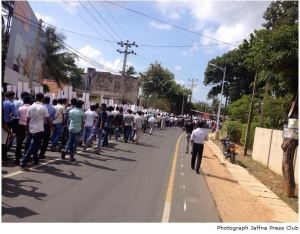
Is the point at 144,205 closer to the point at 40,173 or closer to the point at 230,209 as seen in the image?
the point at 230,209

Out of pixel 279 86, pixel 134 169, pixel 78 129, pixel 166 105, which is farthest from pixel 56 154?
pixel 166 105

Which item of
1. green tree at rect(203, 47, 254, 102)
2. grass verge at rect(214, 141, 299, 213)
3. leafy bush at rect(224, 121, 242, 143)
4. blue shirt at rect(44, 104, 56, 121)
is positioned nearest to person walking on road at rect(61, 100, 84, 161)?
blue shirt at rect(44, 104, 56, 121)

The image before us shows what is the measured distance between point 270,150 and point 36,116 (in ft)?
36.6

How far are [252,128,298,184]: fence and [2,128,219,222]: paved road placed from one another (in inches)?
182

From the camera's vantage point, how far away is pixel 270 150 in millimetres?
18609

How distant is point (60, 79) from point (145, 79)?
36.1 meters

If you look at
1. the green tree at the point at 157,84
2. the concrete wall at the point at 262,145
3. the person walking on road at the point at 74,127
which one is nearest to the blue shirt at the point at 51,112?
the person walking on road at the point at 74,127

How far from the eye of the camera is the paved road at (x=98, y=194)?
7328mm

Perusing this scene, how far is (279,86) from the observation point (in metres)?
18.6

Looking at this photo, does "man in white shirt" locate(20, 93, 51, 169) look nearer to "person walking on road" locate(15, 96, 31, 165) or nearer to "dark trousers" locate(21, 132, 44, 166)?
"dark trousers" locate(21, 132, 44, 166)

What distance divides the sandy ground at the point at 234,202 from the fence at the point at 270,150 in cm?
266

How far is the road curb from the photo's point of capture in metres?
9.48

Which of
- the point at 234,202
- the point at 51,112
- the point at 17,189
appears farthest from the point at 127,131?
the point at 17,189

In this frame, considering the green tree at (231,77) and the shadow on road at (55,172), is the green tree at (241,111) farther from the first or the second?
the shadow on road at (55,172)
